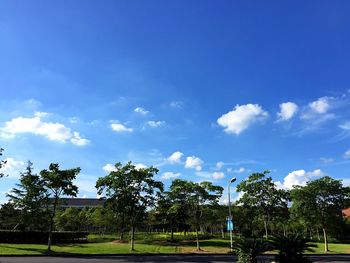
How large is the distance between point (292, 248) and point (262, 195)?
1417 inches

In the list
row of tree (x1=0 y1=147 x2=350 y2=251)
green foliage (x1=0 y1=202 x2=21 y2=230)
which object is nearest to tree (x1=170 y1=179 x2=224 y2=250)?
row of tree (x1=0 y1=147 x2=350 y2=251)

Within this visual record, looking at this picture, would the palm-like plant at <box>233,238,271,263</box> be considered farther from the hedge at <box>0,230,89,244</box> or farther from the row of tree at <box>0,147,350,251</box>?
the hedge at <box>0,230,89,244</box>

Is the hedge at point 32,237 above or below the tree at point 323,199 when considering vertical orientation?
below

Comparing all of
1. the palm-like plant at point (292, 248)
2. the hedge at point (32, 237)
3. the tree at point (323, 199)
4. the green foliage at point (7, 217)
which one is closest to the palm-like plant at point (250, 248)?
the palm-like plant at point (292, 248)

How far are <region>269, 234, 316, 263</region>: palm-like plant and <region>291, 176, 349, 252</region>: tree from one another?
32865 mm

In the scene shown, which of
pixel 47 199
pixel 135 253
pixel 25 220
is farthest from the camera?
pixel 25 220

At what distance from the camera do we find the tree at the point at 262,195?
4588 centimetres

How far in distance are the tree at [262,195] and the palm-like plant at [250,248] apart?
33942 mm

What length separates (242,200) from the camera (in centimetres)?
4653

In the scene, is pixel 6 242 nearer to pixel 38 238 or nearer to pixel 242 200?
pixel 38 238

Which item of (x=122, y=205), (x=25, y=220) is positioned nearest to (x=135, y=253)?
(x=122, y=205)

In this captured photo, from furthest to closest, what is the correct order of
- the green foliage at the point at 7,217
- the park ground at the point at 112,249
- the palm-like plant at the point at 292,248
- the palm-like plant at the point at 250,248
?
the green foliage at the point at 7,217, the park ground at the point at 112,249, the palm-like plant at the point at 250,248, the palm-like plant at the point at 292,248

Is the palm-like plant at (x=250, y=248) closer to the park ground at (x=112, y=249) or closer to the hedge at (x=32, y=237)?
the park ground at (x=112, y=249)

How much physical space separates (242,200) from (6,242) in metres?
28.0
